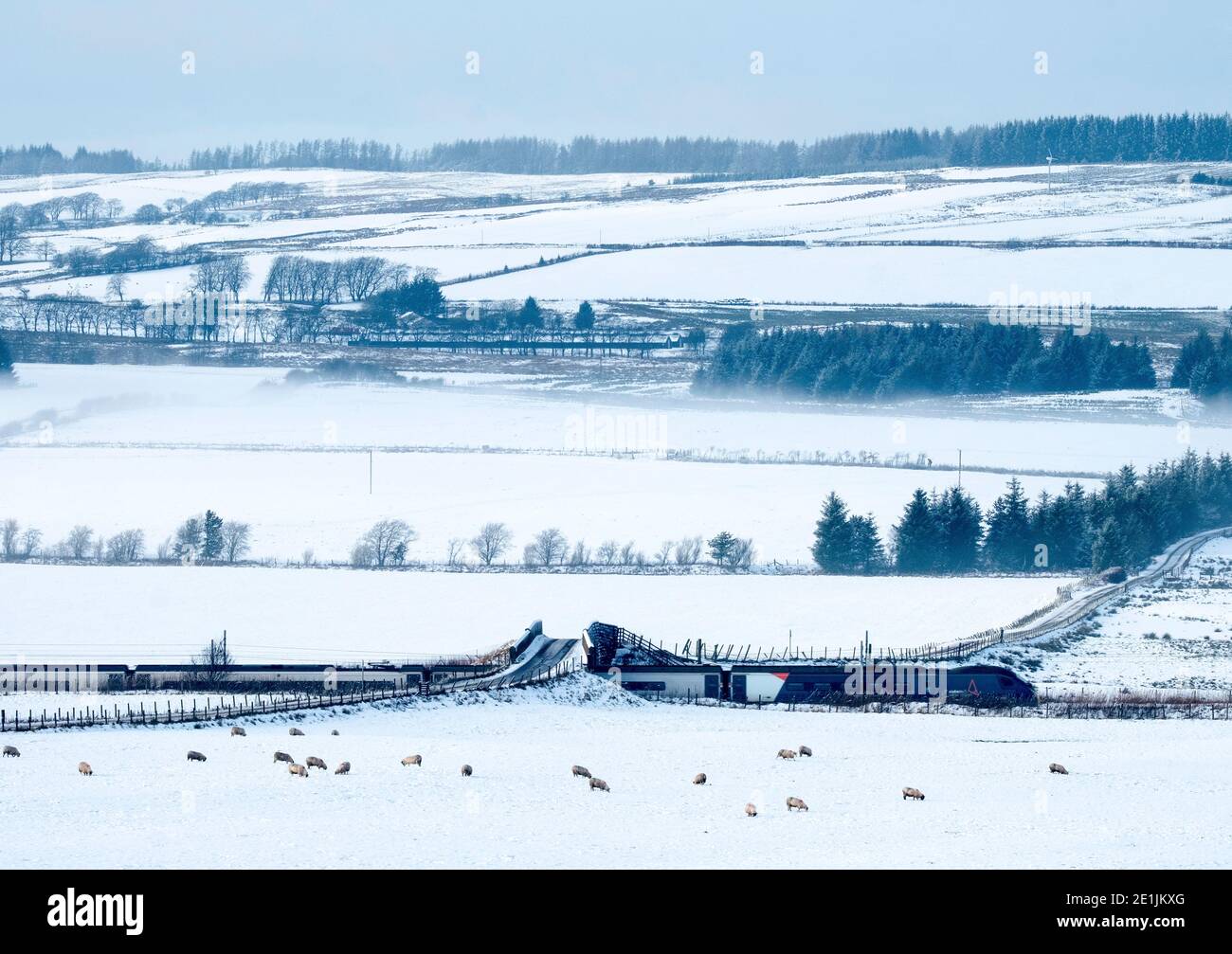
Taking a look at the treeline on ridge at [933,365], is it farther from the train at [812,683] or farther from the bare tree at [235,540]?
the train at [812,683]

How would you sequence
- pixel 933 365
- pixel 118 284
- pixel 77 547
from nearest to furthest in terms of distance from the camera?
pixel 77 547, pixel 933 365, pixel 118 284

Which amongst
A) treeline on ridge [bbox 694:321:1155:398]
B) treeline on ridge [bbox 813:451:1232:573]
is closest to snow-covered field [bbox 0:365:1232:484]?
treeline on ridge [bbox 694:321:1155:398]

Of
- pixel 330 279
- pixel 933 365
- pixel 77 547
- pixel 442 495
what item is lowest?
pixel 77 547

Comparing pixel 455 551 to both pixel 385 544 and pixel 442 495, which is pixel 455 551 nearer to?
pixel 385 544

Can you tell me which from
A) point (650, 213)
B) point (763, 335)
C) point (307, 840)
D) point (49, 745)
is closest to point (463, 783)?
point (307, 840)

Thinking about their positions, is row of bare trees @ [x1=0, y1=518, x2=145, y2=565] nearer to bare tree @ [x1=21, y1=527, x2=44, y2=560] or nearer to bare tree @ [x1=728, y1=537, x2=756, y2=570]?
bare tree @ [x1=21, y1=527, x2=44, y2=560]

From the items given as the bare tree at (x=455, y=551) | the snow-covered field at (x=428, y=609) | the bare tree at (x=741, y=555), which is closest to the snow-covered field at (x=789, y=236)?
the bare tree at (x=455, y=551)

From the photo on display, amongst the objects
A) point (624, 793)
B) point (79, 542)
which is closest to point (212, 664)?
point (624, 793)

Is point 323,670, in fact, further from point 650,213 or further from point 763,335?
point 650,213
